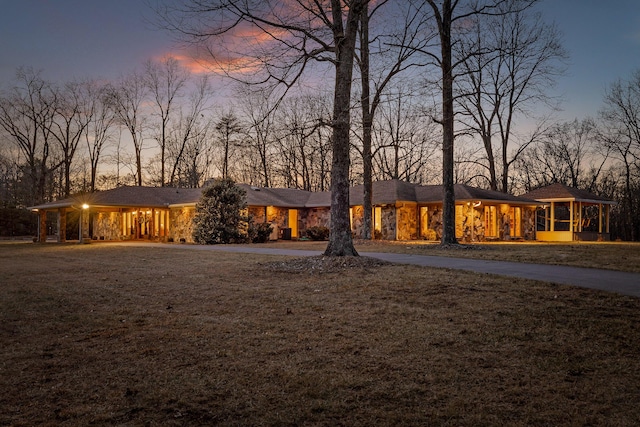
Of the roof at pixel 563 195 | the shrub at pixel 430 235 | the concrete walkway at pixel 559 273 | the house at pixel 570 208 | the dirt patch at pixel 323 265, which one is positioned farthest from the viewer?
the house at pixel 570 208

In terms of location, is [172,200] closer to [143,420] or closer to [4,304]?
[4,304]

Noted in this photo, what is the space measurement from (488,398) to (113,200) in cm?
2832

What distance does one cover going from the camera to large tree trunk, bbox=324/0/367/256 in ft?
39.9

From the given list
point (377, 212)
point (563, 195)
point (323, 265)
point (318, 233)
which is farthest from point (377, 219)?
point (323, 265)

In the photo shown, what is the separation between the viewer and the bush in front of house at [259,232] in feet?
84.9

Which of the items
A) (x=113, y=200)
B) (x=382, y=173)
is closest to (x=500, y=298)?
(x=113, y=200)

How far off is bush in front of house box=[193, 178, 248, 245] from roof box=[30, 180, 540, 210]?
272 centimetres

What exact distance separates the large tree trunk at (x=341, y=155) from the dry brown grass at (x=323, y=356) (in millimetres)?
4140

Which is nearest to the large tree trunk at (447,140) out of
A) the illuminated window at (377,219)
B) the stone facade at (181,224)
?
the illuminated window at (377,219)

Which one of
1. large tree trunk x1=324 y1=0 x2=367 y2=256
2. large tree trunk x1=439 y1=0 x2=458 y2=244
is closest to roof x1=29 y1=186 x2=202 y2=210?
large tree trunk x1=439 y1=0 x2=458 y2=244

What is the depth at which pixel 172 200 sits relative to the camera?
1211 inches

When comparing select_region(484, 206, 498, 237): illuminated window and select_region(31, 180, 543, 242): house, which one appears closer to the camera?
select_region(31, 180, 543, 242): house

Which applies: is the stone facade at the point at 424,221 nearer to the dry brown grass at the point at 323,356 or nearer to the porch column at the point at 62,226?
the porch column at the point at 62,226

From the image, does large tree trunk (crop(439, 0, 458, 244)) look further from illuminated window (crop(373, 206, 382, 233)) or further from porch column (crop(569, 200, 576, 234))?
porch column (crop(569, 200, 576, 234))
